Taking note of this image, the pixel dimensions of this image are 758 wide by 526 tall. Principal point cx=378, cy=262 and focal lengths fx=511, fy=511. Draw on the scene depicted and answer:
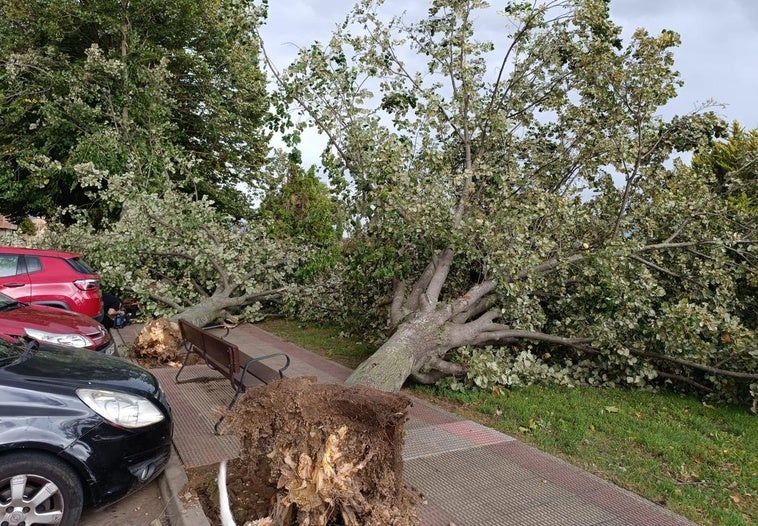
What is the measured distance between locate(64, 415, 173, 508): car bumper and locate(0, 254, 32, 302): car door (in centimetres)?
585

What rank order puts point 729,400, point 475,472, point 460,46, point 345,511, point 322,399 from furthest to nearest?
point 460,46 < point 729,400 < point 475,472 < point 322,399 < point 345,511

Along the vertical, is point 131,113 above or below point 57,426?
above

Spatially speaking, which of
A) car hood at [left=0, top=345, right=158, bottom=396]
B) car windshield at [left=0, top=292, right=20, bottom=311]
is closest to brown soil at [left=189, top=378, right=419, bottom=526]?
car hood at [left=0, top=345, right=158, bottom=396]

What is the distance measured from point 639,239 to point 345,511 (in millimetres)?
6649

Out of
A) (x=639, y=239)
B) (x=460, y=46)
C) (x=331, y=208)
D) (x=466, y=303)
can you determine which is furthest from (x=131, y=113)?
(x=639, y=239)

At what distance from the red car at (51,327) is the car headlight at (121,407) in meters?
2.46

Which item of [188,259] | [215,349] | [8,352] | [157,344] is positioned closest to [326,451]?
[8,352]

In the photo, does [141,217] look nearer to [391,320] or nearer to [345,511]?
[391,320]

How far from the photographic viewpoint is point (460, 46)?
797cm

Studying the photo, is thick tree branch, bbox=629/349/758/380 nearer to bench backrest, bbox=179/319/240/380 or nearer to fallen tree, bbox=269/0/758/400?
fallen tree, bbox=269/0/758/400

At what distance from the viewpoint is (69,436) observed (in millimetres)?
3098

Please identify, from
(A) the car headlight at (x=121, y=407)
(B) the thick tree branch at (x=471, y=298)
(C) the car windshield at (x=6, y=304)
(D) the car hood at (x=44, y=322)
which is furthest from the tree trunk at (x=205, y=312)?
(A) the car headlight at (x=121, y=407)

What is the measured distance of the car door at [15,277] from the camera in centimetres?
788

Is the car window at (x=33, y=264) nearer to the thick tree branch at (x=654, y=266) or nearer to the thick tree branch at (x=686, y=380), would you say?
the thick tree branch at (x=654, y=266)
